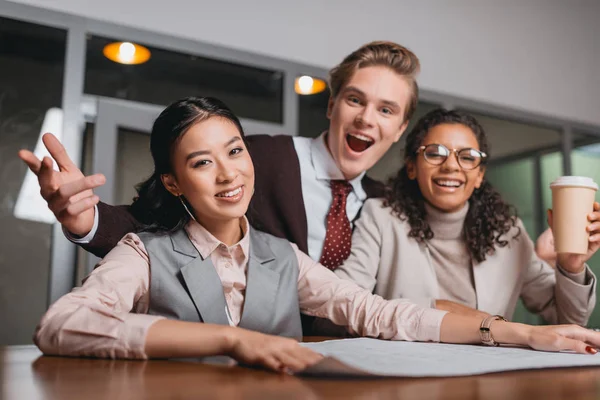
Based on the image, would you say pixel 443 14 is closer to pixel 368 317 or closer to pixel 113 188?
pixel 113 188

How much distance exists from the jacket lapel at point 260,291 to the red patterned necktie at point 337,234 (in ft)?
1.45

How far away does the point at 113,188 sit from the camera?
2289 millimetres

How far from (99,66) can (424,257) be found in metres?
1.47

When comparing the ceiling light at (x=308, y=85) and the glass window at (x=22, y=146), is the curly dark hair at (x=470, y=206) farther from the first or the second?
the glass window at (x=22, y=146)

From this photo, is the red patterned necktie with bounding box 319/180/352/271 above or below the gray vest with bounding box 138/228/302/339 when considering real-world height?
above

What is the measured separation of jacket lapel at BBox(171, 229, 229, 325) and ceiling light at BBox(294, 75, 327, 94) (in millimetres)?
1688

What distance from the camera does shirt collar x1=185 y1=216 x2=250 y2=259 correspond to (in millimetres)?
1259

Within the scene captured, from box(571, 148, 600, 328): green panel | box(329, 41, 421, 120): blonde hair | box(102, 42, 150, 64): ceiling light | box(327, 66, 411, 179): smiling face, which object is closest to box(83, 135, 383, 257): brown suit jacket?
box(327, 66, 411, 179): smiling face

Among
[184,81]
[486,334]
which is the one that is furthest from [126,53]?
[486,334]

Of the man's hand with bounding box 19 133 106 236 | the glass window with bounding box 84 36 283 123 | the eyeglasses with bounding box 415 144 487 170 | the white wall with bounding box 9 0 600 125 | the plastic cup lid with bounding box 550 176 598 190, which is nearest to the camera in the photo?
the man's hand with bounding box 19 133 106 236

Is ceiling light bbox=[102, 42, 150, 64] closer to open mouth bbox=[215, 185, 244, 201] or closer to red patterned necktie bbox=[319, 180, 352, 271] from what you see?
red patterned necktie bbox=[319, 180, 352, 271]

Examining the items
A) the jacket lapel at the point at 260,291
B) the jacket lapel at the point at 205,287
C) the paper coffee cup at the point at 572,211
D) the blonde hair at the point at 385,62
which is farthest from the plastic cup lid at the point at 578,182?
the jacket lapel at the point at 205,287

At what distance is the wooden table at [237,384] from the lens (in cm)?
61

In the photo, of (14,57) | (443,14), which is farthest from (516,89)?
(14,57)
